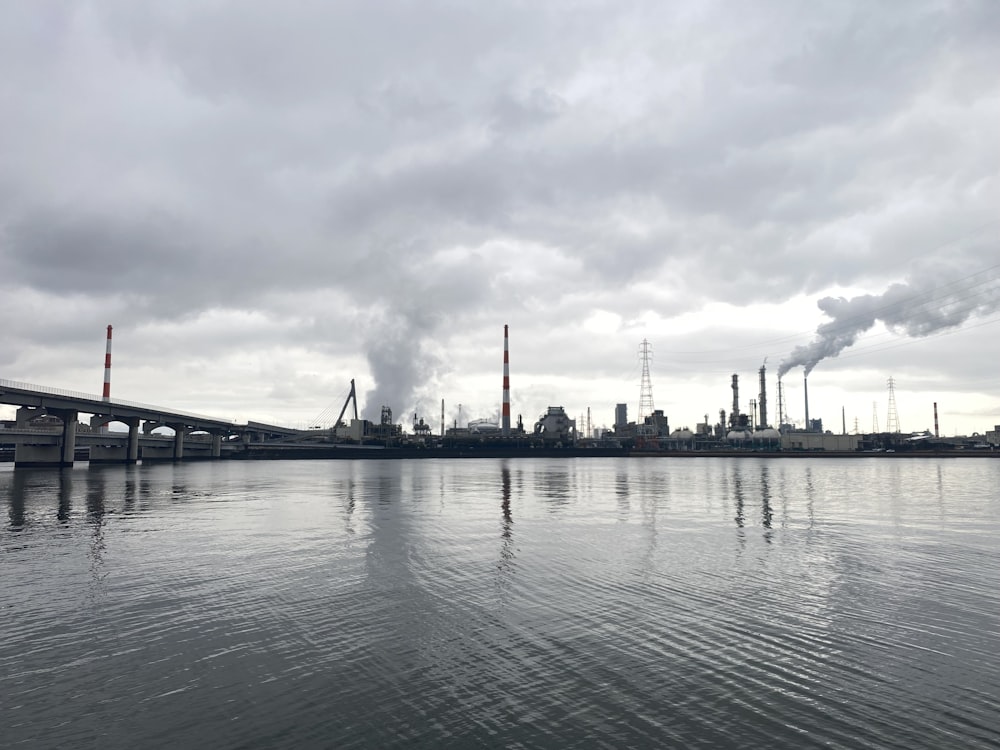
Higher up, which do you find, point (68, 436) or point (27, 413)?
point (27, 413)

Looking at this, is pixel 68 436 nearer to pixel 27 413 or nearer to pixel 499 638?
pixel 27 413

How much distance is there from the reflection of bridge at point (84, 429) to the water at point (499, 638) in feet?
302

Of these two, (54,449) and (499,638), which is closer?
(499,638)

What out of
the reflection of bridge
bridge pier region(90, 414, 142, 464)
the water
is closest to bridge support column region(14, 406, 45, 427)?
the reflection of bridge

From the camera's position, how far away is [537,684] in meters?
13.5

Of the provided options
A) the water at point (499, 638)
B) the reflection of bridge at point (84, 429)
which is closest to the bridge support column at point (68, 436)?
the reflection of bridge at point (84, 429)

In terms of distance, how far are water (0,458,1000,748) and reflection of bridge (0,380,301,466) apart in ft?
302

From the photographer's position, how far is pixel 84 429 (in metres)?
137

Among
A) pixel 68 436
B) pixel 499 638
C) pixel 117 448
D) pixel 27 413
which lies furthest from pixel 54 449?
pixel 499 638

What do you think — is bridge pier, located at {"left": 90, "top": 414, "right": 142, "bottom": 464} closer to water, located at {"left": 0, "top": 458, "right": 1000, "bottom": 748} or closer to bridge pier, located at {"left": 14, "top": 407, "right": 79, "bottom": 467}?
bridge pier, located at {"left": 14, "top": 407, "right": 79, "bottom": 467}

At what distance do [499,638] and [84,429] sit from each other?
5976 inches

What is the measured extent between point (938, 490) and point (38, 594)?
264 ft

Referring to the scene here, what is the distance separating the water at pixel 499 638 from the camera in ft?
38.2

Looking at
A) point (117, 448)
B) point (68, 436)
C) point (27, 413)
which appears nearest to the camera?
point (27, 413)
